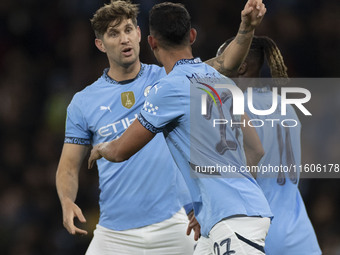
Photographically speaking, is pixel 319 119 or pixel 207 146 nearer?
pixel 207 146

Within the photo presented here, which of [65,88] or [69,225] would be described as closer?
[69,225]

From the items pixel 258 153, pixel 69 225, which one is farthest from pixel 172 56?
pixel 69 225

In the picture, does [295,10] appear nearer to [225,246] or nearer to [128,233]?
[128,233]

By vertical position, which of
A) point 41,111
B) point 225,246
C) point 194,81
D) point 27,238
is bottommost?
point 27,238

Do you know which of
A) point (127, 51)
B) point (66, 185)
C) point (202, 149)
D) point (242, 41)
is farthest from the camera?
point (127, 51)

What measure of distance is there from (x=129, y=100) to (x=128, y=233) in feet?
3.22

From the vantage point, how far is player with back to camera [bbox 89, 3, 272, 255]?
3947mm

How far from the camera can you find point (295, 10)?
34.6ft

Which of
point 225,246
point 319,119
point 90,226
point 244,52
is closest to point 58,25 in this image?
point 90,226

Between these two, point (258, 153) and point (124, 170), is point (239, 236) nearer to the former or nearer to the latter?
point (258, 153)

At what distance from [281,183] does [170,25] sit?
1.39 meters

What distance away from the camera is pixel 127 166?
5.36m

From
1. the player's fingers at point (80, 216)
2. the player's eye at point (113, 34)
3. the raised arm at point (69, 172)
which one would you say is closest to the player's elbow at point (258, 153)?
the player's fingers at point (80, 216)

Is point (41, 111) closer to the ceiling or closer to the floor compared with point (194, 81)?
closer to the floor
